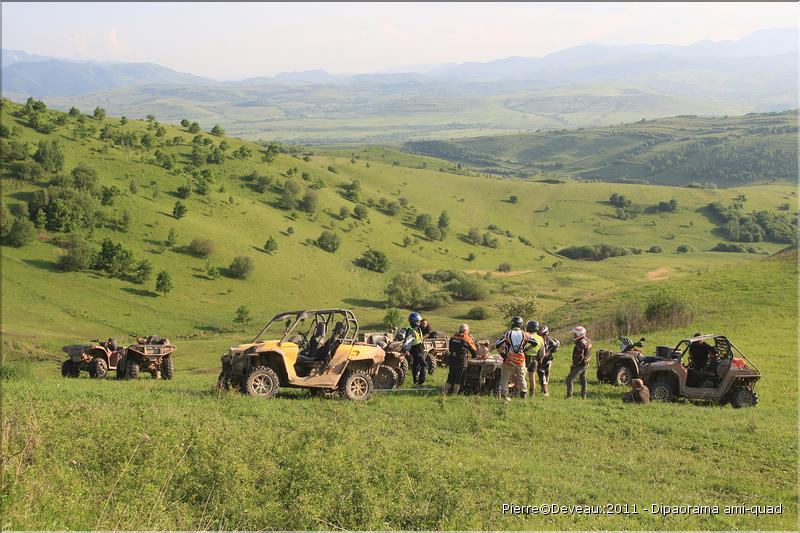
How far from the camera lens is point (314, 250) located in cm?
8831

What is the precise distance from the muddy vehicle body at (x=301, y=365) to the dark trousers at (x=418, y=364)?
206 centimetres

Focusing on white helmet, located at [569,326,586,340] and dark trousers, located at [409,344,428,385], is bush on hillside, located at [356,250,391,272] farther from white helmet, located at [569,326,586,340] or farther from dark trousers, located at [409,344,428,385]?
white helmet, located at [569,326,586,340]

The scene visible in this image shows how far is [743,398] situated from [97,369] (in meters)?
20.2

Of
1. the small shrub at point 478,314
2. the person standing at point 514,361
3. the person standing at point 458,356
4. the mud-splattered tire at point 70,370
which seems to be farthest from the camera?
the small shrub at point 478,314

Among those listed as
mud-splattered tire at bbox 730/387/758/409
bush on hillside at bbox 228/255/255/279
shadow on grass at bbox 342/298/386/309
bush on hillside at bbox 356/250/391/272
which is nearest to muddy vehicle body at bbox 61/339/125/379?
mud-splattered tire at bbox 730/387/758/409

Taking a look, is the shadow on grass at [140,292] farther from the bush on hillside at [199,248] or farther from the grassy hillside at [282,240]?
the bush on hillside at [199,248]

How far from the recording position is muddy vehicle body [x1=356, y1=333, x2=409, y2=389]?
1806 centimetres

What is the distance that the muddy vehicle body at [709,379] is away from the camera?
1695 cm

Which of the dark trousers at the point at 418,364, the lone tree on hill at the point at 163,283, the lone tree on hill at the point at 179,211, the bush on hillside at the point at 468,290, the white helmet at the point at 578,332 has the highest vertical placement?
the lone tree on hill at the point at 179,211

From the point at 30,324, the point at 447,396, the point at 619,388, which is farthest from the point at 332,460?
the point at 30,324

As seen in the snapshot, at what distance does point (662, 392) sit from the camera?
17.3 meters

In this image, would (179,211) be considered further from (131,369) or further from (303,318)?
(303,318)

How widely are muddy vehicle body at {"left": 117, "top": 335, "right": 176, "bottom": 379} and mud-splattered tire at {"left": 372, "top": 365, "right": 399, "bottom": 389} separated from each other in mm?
9243

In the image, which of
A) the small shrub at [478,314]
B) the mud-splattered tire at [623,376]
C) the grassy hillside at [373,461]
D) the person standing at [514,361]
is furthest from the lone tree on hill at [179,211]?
the person standing at [514,361]
